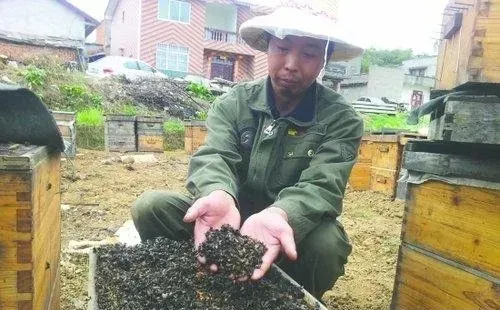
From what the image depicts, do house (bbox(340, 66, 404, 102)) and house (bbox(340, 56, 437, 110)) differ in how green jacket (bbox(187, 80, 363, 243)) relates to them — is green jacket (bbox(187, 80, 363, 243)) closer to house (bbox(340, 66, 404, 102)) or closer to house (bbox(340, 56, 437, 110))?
house (bbox(340, 56, 437, 110))

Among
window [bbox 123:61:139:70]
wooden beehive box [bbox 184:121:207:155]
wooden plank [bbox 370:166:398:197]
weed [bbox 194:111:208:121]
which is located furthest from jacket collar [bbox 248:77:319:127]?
window [bbox 123:61:139:70]

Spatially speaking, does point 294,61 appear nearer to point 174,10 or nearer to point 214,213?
point 214,213

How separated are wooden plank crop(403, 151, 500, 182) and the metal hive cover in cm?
197

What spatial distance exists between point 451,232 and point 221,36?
34158mm

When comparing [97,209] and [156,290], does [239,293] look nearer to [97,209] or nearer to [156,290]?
[156,290]

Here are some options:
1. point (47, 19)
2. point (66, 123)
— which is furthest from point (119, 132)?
point (47, 19)

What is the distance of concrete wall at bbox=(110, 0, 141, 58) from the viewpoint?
31.1 metres

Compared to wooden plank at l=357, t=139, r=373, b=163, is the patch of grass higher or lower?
higher

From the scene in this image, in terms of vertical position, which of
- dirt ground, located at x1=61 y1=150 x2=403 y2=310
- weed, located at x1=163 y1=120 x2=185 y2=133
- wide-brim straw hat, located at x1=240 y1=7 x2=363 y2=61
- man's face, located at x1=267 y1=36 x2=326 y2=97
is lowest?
dirt ground, located at x1=61 y1=150 x2=403 y2=310

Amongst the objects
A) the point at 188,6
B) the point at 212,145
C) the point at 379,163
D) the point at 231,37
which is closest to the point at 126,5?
the point at 188,6

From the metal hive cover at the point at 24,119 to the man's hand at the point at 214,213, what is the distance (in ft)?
2.67

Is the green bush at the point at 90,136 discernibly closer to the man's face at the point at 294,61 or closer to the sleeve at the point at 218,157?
the sleeve at the point at 218,157

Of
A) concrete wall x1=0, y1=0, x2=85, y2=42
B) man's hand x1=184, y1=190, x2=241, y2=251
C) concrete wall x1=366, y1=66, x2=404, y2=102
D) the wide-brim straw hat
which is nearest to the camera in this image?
man's hand x1=184, y1=190, x2=241, y2=251

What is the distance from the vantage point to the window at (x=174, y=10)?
31.1 metres
